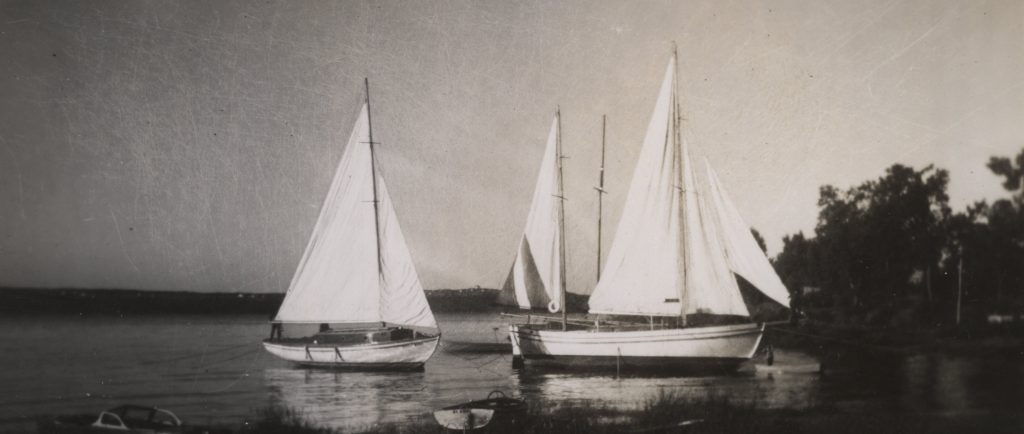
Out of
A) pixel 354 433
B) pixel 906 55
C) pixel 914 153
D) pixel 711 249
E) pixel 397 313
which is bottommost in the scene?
pixel 354 433

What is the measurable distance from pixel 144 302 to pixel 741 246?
9.93m

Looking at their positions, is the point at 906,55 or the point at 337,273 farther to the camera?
the point at 337,273

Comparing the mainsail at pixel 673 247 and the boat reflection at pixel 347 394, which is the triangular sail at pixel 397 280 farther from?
the mainsail at pixel 673 247

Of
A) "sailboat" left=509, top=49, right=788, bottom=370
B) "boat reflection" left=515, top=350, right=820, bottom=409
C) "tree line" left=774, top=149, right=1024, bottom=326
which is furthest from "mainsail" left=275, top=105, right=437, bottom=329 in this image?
"tree line" left=774, top=149, right=1024, bottom=326

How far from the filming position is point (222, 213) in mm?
10164

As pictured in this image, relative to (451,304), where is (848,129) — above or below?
above

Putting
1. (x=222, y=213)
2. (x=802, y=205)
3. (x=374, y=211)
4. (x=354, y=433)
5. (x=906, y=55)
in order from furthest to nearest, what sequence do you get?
(x=374, y=211) → (x=802, y=205) → (x=906, y=55) → (x=222, y=213) → (x=354, y=433)

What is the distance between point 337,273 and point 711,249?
7.00 m

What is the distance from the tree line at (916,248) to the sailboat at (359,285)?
23.1ft

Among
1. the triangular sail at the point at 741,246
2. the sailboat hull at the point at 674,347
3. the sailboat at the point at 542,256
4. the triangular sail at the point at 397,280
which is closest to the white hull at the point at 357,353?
the triangular sail at the point at 397,280

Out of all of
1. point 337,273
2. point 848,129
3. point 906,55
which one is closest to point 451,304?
point 337,273

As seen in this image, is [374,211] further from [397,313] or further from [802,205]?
[802,205]

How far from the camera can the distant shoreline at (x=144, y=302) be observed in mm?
9040

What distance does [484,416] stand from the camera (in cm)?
896
